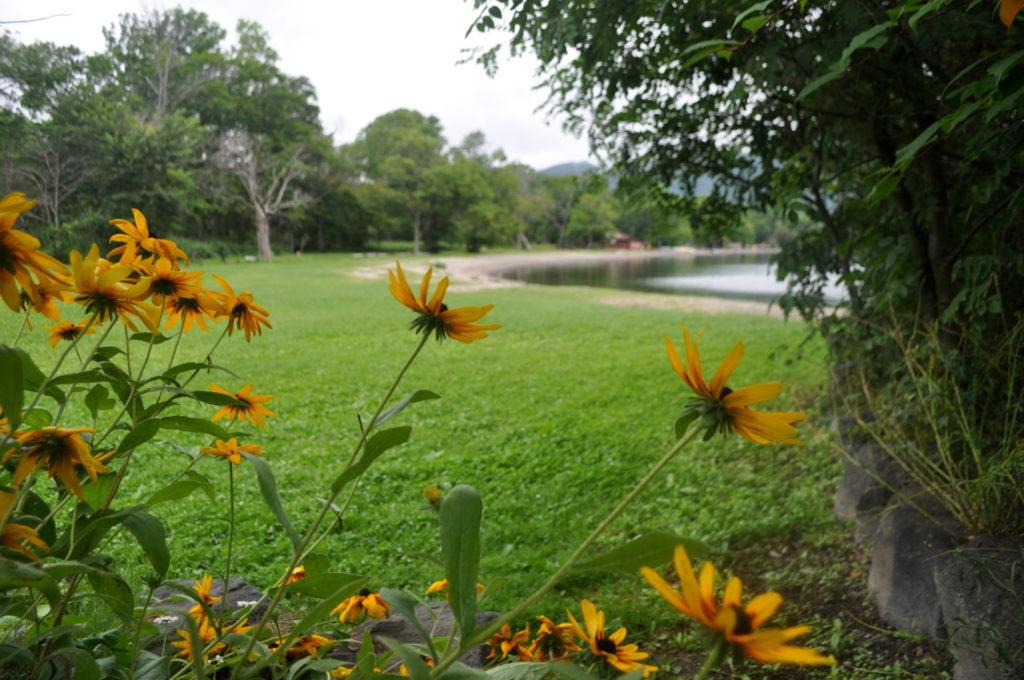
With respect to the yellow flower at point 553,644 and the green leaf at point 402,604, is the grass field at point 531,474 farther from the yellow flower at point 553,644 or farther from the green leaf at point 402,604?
the yellow flower at point 553,644

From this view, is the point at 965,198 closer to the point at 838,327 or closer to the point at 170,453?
the point at 838,327

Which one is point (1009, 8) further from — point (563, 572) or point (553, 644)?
point (553, 644)

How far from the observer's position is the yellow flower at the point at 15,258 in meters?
0.47

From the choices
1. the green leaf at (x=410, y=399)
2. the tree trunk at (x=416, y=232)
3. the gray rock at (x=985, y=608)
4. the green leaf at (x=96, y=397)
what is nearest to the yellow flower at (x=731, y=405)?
the green leaf at (x=410, y=399)

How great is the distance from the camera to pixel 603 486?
8.66 ft

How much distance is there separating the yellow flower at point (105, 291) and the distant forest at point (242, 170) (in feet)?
4.02

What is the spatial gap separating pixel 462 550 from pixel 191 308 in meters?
0.46

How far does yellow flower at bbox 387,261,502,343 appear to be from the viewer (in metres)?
0.62

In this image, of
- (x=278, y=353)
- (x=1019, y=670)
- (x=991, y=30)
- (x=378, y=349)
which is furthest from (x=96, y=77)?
(x=1019, y=670)

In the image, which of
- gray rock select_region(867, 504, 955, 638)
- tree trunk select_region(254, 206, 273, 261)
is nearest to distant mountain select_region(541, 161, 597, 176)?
gray rock select_region(867, 504, 955, 638)

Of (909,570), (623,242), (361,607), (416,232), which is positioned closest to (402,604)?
(361,607)

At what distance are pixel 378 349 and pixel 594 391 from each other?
1.98 m

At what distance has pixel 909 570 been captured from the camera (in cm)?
162

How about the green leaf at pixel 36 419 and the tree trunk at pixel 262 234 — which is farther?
the tree trunk at pixel 262 234
